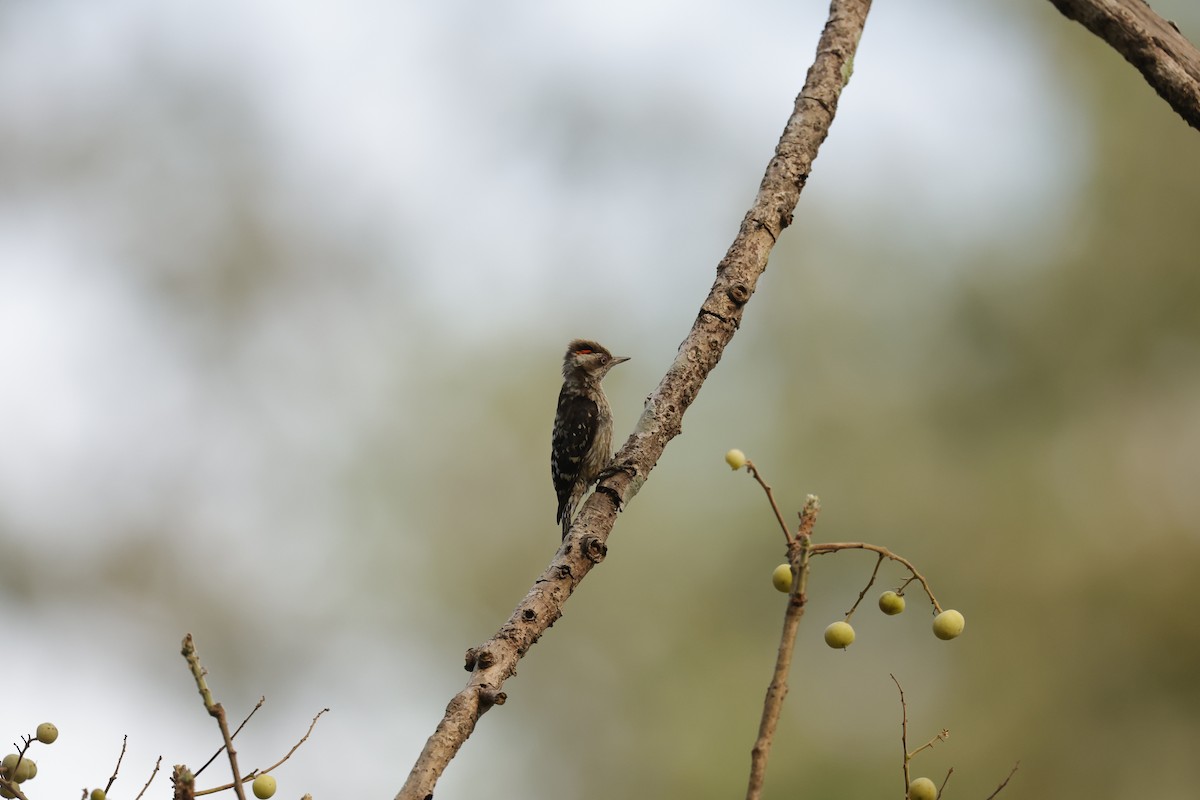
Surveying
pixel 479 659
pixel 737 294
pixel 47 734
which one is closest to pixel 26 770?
pixel 47 734

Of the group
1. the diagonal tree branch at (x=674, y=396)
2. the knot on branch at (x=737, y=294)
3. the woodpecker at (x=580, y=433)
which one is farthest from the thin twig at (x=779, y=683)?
the woodpecker at (x=580, y=433)

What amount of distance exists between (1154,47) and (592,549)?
2.37 m

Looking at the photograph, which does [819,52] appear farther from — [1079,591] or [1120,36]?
[1079,591]

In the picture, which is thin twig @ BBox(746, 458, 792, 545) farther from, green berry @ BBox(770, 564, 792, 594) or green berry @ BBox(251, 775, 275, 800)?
green berry @ BBox(251, 775, 275, 800)

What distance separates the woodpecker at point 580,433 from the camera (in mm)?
7043

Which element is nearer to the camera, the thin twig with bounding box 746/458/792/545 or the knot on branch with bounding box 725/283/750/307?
the thin twig with bounding box 746/458/792/545

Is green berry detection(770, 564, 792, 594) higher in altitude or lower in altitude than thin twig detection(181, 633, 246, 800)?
higher

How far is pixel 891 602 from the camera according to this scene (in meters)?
2.66

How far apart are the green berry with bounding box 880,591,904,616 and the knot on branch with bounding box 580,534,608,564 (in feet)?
2.59

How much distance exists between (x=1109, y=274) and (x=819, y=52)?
31.7 feet

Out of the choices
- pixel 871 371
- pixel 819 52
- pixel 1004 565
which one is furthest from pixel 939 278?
pixel 819 52

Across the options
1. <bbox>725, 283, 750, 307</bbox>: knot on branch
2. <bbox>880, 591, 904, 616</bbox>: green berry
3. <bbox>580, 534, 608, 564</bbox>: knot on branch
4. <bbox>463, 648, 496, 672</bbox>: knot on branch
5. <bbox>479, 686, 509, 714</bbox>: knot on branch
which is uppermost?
<bbox>725, 283, 750, 307</bbox>: knot on branch

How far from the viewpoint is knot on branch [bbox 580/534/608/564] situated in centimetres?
308

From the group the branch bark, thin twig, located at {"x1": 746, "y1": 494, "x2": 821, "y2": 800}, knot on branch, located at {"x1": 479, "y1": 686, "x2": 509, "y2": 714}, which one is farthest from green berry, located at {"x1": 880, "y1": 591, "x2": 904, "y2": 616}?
the branch bark
